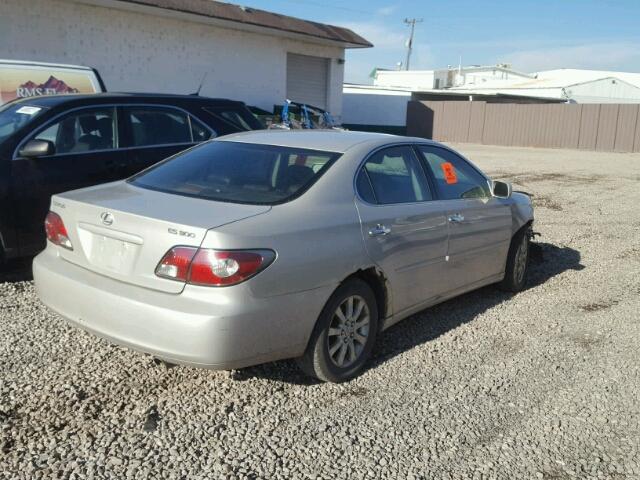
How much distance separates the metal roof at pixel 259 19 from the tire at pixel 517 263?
14.9m

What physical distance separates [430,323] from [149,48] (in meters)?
16.5

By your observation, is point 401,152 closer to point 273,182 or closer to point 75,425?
point 273,182

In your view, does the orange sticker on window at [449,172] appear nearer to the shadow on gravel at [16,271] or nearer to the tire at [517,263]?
the tire at [517,263]

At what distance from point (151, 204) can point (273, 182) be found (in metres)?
0.79

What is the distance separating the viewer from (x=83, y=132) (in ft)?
20.4

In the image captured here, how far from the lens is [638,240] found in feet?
30.1

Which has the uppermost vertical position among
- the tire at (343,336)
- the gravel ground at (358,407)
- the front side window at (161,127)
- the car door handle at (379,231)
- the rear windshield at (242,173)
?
the front side window at (161,127)

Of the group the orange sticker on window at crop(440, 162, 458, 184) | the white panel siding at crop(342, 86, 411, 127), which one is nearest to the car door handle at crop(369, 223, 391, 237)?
the orange sticker on window at crop(440, 162, 458, 184)

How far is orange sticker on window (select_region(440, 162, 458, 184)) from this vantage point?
5320 millimetres

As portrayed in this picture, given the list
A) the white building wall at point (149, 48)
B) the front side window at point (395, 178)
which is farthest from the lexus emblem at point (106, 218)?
the white building wall at point (149, 48)

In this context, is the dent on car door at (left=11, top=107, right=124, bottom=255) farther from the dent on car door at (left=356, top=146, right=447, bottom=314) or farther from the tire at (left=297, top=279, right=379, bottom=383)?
the tire at (left=297, top=279, right=379, bottom=383)

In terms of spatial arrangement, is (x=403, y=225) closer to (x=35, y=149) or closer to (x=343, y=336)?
(x=343, y=336)

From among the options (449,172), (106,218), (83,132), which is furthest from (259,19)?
(106,218)

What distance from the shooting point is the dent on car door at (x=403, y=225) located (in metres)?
4.28
